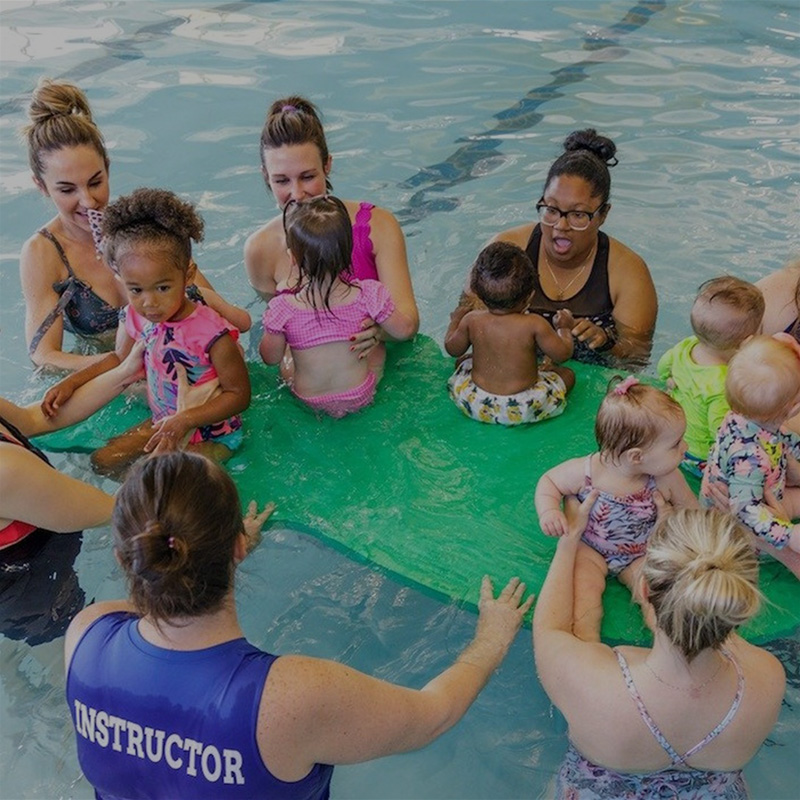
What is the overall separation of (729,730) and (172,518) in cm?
138

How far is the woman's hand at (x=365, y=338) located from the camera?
144 inches

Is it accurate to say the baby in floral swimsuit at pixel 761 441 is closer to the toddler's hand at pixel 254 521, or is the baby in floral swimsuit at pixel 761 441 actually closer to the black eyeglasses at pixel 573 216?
the black eyeglasses at pixel 573 216

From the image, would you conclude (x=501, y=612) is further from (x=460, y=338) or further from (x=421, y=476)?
(x=460, y=338)

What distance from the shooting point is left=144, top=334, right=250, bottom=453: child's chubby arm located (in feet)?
10.9

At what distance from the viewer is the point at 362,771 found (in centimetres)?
295

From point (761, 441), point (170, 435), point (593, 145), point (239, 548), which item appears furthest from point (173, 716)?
point (593, 145)

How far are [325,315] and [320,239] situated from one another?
1.17 ft

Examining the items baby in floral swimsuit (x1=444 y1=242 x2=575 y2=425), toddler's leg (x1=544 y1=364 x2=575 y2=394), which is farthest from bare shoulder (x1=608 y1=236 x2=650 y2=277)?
toddler's leg (x1=544 y1=364 x2=575 y2=394)

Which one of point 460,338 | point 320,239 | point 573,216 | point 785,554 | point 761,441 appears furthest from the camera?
point 573,216

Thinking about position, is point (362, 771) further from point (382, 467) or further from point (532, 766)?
point (382, 467)

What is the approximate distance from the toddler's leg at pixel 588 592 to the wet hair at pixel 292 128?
1942 mm

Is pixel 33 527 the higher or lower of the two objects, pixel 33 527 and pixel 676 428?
the lower

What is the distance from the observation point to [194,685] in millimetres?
1970

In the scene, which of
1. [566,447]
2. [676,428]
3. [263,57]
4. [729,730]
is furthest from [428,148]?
[729,730]
